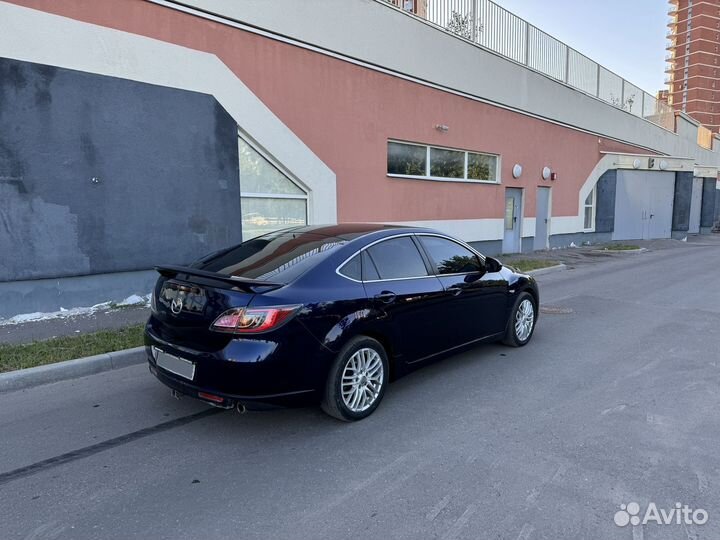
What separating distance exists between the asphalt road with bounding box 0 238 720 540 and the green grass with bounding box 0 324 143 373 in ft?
1.31

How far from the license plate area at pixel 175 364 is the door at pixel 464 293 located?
2.28m

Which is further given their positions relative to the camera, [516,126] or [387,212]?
[516,126]

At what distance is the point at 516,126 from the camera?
15891 millimetres

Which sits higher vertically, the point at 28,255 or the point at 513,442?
the point at 28,255

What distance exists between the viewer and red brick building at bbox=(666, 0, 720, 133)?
9525 cm

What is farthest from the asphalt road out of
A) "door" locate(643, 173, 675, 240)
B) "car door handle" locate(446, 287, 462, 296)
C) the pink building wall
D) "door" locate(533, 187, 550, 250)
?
"door" locate(643, 173, 675, 240)

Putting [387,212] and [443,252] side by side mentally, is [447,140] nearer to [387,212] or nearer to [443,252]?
[387,212]

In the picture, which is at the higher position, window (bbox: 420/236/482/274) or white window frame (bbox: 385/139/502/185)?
white window frame (bbox: 385/139/502/185)

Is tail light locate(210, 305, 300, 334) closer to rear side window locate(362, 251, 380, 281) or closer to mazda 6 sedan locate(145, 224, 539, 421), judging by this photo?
mazda 6 sedan locate(145, 224, 539, 421)

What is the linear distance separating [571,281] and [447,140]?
5.08 metres

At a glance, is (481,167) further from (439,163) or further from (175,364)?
(175,364)

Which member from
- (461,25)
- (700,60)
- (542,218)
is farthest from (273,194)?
(700,60)

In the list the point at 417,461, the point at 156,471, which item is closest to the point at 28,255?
the point at 156,471

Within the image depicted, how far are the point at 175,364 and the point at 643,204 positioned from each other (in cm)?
2579
